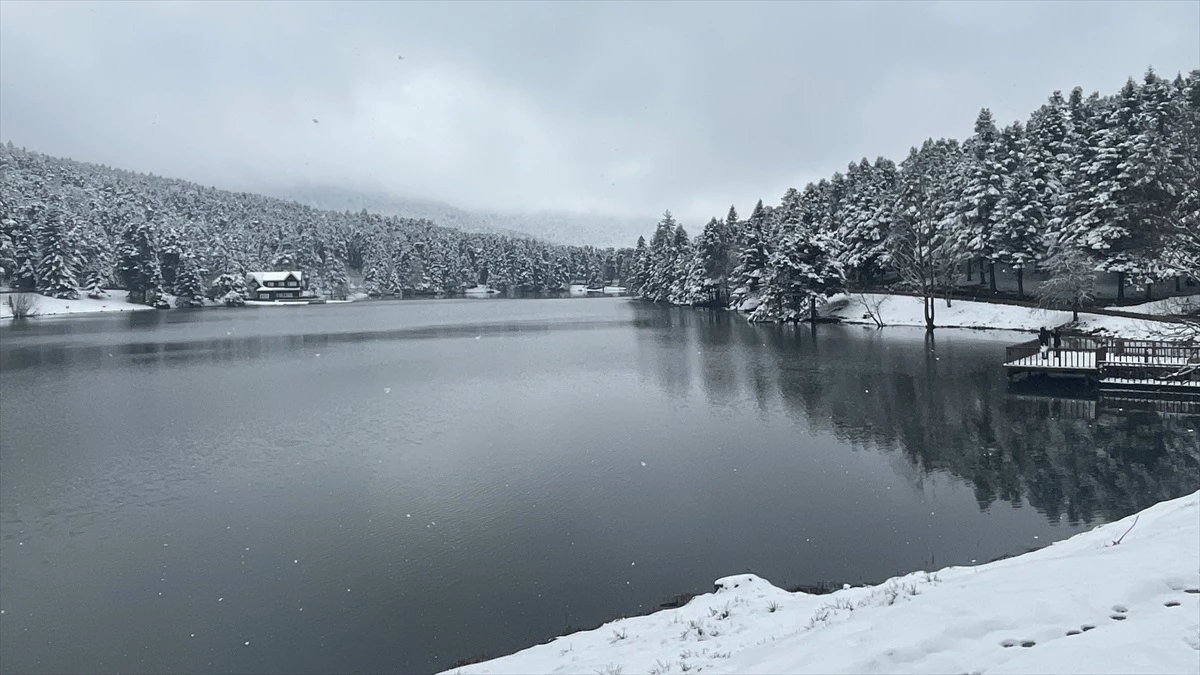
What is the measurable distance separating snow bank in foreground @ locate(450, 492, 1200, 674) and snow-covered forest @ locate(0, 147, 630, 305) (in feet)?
367

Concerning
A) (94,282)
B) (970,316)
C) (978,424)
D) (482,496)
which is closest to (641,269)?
(970,316)

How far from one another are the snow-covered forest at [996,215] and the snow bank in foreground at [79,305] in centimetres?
8419

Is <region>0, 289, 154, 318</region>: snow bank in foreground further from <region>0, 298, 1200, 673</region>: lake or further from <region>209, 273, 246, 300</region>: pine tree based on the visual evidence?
<region>0, 298, 1200, 673</region>: lake

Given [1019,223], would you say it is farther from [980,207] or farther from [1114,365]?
[1114,365]

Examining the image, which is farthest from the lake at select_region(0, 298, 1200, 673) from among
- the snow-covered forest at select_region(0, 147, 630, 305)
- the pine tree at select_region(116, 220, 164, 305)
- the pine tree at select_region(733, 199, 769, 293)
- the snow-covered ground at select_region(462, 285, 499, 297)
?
the snow-covered ground at select_region(462, 285, 499, 297)

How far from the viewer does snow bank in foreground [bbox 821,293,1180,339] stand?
40.7 meters

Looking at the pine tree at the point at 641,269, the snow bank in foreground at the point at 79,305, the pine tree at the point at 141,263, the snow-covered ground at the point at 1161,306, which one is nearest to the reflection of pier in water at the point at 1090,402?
the snow-covered ground at the point at 1161,306

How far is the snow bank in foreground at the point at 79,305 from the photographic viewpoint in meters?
87.0

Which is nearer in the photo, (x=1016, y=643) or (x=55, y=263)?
(x=1016, y=643)

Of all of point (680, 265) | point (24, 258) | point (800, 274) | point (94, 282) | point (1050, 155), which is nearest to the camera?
point (1050, 155)

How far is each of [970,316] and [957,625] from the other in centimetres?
5315

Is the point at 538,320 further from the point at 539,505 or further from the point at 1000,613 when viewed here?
the point at 1000,613

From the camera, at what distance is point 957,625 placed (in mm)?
6289

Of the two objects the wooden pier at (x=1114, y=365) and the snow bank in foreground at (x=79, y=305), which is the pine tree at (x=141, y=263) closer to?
the snow bank in foreground at (x=79, y=305)
